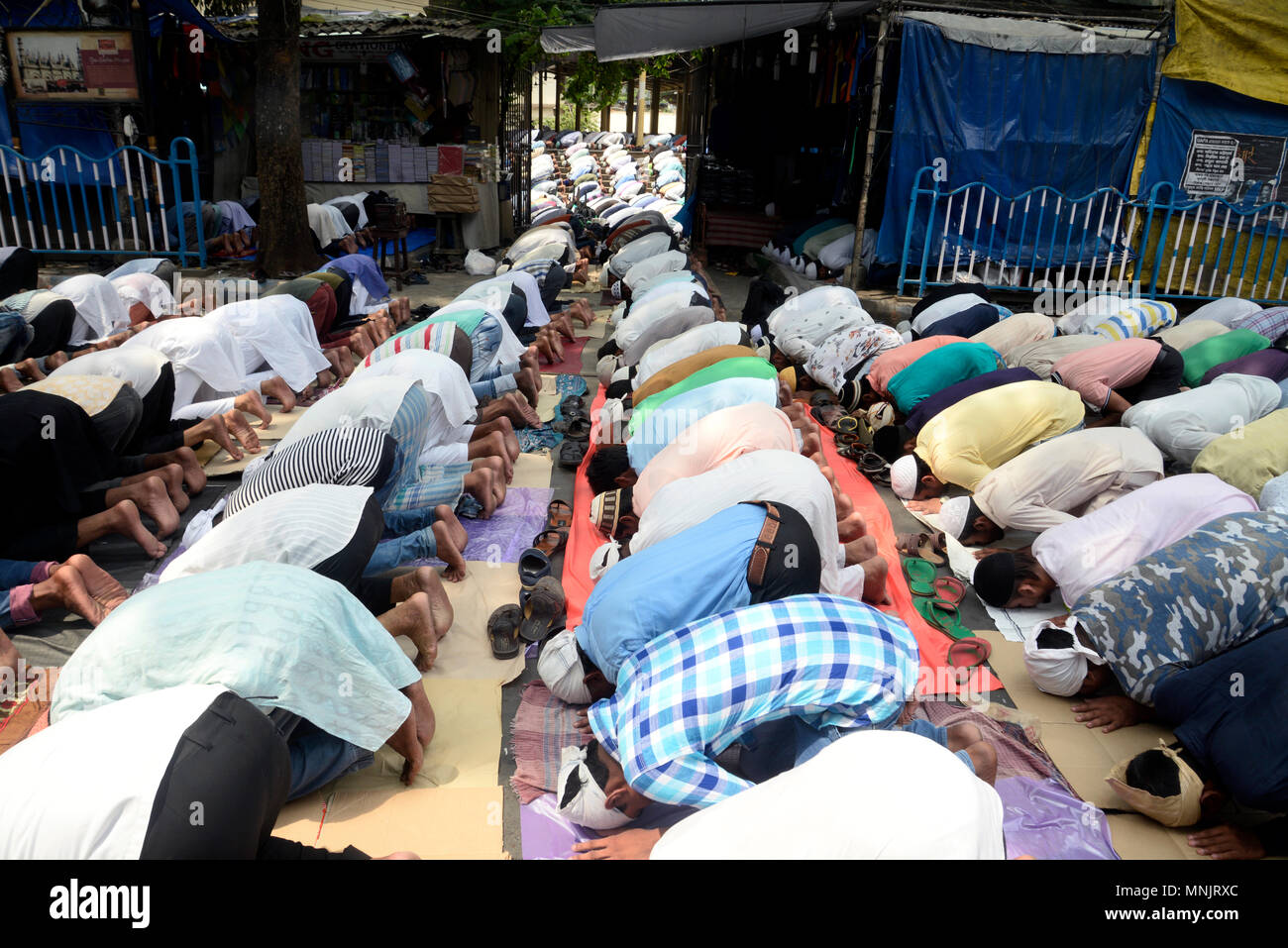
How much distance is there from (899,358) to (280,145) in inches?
239

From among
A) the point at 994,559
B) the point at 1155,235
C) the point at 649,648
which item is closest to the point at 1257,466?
the point at 994,559

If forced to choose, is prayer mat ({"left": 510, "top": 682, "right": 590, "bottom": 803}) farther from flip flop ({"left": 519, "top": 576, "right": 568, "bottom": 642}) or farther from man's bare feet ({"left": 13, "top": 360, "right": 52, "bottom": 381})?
man's bare feet ({"left": 13, "top": 360, "right": 52, "bottom": 381})

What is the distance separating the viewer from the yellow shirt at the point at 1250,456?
386 centimetres

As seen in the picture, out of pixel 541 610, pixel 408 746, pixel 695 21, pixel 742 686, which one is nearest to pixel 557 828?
pixel 408 746

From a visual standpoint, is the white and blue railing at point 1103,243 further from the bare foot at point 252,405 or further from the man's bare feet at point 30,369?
the man's bare feet at point 30,369

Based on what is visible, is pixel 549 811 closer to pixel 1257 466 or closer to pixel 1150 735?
pixel 1150 735

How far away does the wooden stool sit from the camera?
33.1ft

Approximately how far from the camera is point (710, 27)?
26.3ft

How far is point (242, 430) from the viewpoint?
4.96 m

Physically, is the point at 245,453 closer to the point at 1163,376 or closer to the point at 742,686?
the point at 742,686

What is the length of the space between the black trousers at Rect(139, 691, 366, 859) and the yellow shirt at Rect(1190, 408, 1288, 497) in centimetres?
373

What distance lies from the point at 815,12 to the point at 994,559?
5829 millimetres

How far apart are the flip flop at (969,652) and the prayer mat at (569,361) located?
175 inches

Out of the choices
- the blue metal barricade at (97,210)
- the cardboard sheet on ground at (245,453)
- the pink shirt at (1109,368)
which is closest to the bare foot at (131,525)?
the cardboard sheet on ground at (245,453)
